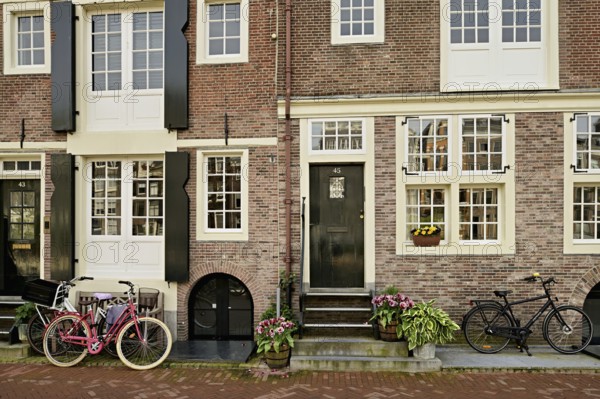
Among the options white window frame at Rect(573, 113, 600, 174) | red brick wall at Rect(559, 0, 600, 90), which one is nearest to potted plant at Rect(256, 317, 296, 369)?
white window frame at Rect(573, 113, 600, 174)

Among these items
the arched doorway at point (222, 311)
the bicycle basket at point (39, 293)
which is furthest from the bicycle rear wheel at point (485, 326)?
the bicycle basket at point (39, 293)

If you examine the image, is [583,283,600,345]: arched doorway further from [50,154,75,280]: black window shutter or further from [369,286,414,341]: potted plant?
[50,154,75,280]: black window shutter

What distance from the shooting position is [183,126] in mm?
7949

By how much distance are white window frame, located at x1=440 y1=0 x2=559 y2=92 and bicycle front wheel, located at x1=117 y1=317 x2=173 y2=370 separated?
669cm

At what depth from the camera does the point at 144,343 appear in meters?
6.67

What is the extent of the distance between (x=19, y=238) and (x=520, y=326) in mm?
10153

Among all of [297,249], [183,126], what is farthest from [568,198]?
[183,126]

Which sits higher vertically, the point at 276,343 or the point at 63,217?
the point at 63,217

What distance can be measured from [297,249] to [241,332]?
6.67 feet

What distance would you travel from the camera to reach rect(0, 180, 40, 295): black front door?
8.66 m

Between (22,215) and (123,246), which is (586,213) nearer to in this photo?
(123,246)

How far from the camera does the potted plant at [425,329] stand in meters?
6.37

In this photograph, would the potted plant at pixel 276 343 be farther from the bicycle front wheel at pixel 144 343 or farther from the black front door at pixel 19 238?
the black front door at pixel 19 238

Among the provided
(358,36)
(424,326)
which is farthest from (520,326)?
(358,36)
